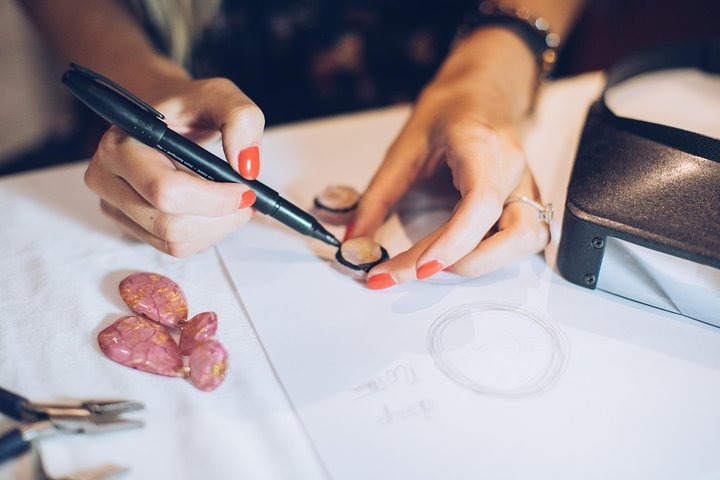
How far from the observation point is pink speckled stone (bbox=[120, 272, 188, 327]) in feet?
1.44

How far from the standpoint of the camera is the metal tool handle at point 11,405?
36 centimetres

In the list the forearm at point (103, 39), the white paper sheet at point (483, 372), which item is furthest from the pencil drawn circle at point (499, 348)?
the forearm at point (103, 39)

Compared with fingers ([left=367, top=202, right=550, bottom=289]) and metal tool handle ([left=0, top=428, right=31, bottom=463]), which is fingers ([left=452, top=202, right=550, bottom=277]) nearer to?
fingers ([left=367, top=202, right=550, bottom=289])

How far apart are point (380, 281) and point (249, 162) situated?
14 centimetres

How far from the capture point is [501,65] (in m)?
0.66

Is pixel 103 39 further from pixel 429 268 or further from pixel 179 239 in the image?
pixel 429 268

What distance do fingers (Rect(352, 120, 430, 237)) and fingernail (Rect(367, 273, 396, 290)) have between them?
0.07 m

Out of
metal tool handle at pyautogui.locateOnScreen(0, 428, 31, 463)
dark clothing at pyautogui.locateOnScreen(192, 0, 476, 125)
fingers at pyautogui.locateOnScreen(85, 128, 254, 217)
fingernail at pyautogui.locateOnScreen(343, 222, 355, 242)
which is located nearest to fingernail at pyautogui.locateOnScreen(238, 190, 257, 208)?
fingers at pyautogui.locateOnScreen(85, 128, 254, 217)

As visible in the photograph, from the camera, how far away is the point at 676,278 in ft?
1.42

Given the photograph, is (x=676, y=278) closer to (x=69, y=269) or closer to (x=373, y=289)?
(x=373, y=289)

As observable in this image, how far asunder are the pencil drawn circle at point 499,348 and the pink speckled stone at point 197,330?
161 millimetres

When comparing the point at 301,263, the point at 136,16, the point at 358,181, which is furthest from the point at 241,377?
the point at 136,16

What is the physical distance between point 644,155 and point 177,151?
14.6 inches

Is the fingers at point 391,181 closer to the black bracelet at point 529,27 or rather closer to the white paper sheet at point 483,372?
the white paper sheet at point 483,372
